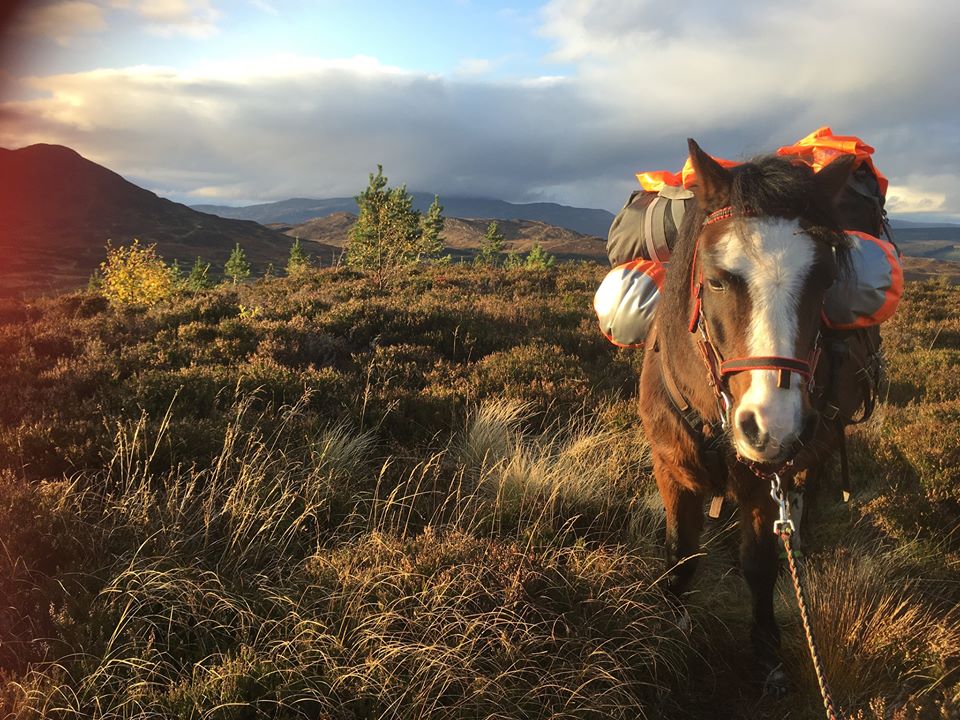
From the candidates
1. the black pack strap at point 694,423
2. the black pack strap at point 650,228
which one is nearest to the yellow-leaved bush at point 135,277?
the black pack strap at point 650,228

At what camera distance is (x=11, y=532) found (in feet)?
9.06

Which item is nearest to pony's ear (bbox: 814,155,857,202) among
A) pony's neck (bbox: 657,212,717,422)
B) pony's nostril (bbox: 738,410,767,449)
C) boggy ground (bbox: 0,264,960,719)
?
pony's neck (bbox: 657,212,717,422)

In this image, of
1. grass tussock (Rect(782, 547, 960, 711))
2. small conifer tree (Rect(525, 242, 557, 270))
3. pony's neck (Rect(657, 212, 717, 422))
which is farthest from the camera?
small conifer tree (Rect(525, 242, 557, 270))

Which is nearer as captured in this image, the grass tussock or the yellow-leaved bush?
the grass tussock

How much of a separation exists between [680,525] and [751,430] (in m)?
1.49

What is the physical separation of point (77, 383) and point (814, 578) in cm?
608

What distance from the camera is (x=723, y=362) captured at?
2.11 m

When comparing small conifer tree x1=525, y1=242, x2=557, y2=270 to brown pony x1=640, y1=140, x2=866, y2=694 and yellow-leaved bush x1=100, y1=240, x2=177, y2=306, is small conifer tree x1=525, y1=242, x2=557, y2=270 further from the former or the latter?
brown pony x1=640, y1=140, x2=866, y2=694

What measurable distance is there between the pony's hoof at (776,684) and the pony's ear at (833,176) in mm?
2444

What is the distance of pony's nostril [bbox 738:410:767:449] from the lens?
6.17ft

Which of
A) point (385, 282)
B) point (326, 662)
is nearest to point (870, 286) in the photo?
point (326, 662)

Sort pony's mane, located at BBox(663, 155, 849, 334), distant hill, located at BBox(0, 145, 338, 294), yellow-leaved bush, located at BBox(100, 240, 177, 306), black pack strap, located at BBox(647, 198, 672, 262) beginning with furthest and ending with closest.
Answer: distant hill, located at BBox(0, 145, 338, 294), yellow-leaved bush, located at BBox(100, 240, 177, 306), black pack strap, located at BBox(647, 198, 672, 262), pony's mane, located at BBox(663, 155, 849, 334)

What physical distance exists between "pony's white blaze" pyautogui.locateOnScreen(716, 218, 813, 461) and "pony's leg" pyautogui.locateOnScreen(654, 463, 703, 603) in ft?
4.02

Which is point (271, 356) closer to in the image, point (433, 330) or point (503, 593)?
point (433, 330)
